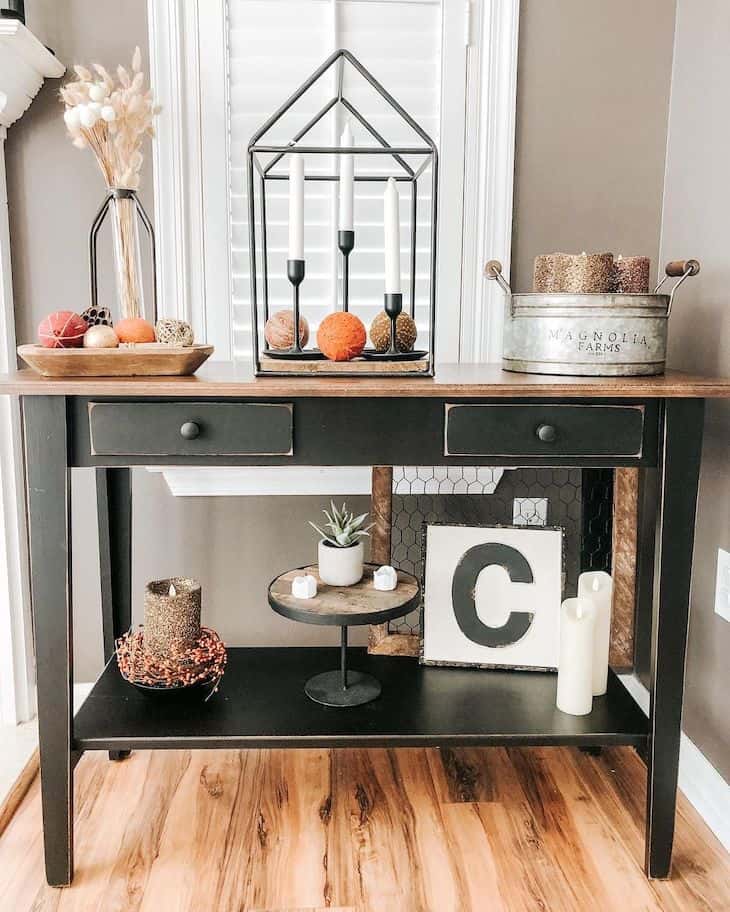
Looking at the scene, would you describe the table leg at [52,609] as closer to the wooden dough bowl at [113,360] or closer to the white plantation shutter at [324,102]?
the wooden dough bowl at [113,360]

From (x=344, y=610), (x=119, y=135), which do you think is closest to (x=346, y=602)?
(x=344, y=610)

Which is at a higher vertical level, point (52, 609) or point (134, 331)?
point (134, 331)

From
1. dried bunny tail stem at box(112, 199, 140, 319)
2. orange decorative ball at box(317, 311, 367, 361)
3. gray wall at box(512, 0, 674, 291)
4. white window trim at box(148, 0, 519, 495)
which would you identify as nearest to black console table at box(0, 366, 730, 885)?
orange decorative ball at box(317, 311, 367, 361)

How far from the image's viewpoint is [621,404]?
50.3 inches

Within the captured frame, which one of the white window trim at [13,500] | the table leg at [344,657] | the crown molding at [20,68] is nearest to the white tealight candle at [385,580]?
the table leg at [344,657]

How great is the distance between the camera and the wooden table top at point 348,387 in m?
1.20

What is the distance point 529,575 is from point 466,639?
0.62 ft

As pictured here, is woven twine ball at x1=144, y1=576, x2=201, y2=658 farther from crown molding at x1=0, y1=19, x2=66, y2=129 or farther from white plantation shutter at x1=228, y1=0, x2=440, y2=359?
crown molding at x1=0, y1=19, x2=66, y2=129

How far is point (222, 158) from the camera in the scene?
1.66 meters

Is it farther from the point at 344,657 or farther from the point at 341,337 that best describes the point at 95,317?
the point at 344,657

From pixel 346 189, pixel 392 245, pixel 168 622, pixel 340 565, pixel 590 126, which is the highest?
pixel 590 126

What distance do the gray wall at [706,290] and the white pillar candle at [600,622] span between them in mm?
223

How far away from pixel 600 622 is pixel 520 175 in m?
0.97

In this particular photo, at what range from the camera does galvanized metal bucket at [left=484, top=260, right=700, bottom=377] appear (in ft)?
4.47
